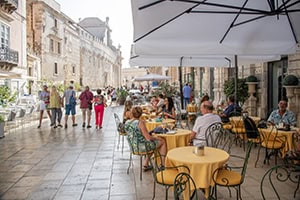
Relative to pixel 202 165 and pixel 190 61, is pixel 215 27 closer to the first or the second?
pixel 202 165

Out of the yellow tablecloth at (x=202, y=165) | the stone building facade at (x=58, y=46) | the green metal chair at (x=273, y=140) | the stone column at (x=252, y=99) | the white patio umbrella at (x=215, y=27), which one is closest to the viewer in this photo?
the yellow tablecloth at (x=202, y=165)

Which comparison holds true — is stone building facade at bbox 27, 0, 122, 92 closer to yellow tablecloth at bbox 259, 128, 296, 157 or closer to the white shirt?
the white shirt

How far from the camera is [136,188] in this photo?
4.55 metres

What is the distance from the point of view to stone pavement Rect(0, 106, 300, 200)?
4355mm

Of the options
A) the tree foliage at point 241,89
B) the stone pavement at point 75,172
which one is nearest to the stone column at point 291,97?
the stone pavement at point 75,172

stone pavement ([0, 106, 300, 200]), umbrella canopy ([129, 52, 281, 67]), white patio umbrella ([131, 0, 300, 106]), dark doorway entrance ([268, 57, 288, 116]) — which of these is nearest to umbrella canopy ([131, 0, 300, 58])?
white patio umbrella ([131, 0, 300, 106])

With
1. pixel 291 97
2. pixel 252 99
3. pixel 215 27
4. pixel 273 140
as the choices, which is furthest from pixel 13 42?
pixel 273 140

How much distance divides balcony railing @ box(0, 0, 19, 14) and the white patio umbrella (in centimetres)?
1593

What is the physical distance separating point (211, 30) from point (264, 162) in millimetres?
2572

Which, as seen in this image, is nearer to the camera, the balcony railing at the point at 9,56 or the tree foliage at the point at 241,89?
the tree foliage at the point at 241,89

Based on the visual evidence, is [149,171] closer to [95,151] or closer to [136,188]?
[136,188]

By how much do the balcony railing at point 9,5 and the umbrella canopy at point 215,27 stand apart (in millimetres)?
15937

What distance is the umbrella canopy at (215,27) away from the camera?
4.27 metres

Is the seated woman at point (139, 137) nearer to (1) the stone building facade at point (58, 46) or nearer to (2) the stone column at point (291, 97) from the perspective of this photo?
(2) the stone column at point (291, 97)
